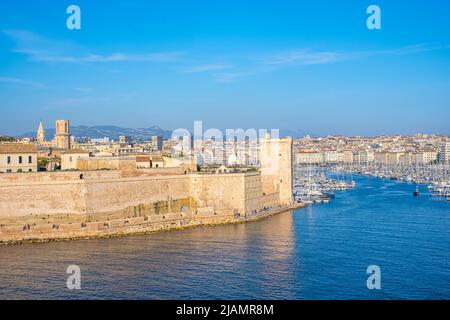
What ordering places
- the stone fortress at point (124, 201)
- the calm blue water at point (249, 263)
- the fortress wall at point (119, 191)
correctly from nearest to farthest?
the calm blue water at point (249, 263) < the stone fortress at point (124, 201) < the fortress wall at point (119, 191)

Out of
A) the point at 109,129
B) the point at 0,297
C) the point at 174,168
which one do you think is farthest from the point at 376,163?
the point at 0,297

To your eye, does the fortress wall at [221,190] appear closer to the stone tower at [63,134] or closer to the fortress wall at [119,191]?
the fortress wall at [119,191]

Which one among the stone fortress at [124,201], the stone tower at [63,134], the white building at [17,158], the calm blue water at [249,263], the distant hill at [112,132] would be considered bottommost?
the calm blue water at [249,263]

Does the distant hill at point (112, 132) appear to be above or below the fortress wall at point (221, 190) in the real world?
above

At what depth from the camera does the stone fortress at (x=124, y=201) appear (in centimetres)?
1738

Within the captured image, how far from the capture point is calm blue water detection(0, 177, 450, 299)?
1120 cm

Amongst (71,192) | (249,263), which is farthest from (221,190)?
(249,263)

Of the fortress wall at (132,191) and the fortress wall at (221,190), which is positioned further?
the fortress wall at (221,190)

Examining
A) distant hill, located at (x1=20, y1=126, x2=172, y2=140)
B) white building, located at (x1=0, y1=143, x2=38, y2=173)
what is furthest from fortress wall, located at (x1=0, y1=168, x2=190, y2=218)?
distant hill, located at (x1=20, y1=126, x2=172, y2=140)

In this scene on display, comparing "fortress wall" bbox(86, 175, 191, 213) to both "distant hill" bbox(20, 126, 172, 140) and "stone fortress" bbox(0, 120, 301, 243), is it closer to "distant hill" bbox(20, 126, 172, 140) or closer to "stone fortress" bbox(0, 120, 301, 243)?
"stone fortress" bbox(0, 120, 301, 243)

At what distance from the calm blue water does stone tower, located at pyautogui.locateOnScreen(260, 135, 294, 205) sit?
5424 millimetres

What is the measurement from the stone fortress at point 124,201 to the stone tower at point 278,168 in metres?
0.23

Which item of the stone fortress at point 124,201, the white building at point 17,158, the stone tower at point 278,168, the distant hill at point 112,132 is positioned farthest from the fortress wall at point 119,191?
the distant hill at point 112,132

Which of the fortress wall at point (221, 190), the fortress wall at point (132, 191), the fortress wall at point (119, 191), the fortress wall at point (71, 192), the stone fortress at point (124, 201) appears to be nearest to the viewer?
the stone fortress at point (124, 201)
